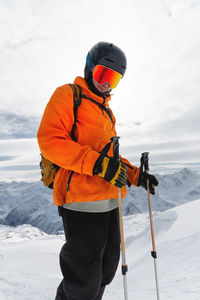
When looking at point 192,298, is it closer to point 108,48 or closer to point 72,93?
point 72,93

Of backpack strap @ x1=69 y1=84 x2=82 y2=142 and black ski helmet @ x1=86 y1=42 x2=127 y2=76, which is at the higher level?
black ski helmet @ x1=86 y1=42 x2=127 y2=76

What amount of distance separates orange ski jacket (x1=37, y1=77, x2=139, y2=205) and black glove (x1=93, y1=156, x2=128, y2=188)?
6cm

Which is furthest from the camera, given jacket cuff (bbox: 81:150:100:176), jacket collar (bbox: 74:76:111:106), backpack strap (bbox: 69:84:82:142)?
jacket collar (bbox: 74:76:111:106)

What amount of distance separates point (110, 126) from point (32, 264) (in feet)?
31.2

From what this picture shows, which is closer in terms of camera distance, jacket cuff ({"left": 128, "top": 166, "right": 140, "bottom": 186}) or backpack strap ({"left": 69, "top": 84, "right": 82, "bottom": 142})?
backpack strap ({"left": 69, "top": 84, "right": 82, "bottom": 142})

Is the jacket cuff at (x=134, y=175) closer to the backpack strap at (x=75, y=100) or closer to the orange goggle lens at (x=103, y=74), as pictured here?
the backpack strap at (x=75, y=100)

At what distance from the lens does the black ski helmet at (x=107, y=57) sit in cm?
262

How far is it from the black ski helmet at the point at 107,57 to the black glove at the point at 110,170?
118 cm

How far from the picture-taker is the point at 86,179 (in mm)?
2287

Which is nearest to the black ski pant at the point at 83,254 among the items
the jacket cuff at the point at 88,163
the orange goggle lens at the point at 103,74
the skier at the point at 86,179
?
the skier at the point at 86,179

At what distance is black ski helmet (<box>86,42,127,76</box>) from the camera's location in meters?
2.62

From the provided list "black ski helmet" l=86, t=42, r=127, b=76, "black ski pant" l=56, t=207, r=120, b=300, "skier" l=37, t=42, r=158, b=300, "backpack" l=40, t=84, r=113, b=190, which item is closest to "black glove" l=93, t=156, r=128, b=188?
"skier" l=37, t=42, r=158, b=300

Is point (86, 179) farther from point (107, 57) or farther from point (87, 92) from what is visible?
point (107, 57)

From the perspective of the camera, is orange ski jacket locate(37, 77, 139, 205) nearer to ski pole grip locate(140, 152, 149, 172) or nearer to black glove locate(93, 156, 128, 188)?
black glove locate(93, 156, 128, 188)
